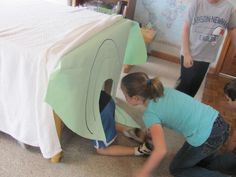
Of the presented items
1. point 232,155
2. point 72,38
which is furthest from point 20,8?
point 232,155

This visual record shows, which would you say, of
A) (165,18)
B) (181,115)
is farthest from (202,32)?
(165,18)

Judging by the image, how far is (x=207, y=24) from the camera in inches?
64.7

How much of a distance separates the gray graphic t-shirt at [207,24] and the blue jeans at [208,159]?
57 centimetres

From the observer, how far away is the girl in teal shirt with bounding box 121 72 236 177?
3.87 feet

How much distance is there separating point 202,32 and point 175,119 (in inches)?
27.2

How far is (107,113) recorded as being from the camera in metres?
1.51

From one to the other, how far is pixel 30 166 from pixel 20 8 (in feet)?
3.01

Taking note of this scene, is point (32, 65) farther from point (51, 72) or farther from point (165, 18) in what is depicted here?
point (165, 18)

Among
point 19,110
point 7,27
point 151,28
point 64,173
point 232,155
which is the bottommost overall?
point 64,173

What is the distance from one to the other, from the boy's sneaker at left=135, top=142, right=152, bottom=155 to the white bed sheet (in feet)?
1.47

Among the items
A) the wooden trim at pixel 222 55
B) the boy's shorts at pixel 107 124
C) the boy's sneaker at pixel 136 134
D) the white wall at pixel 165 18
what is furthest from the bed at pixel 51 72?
the wooden trim at pixel 222 55

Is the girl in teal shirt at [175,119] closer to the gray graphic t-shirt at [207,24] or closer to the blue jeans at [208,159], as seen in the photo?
the blue jeans at [208,159]

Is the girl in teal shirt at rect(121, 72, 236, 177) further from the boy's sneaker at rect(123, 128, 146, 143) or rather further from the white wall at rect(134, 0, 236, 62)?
the white wall at rect(134, 0, 236, 62)

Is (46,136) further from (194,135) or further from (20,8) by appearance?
(20,8)
